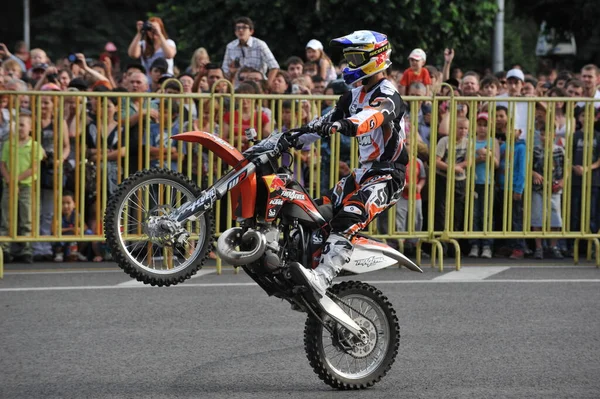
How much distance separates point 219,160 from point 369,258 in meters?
5.29

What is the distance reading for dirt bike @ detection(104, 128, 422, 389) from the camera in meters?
8.00

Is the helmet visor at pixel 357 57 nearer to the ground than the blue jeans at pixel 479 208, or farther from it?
farther from it

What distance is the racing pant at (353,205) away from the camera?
826 centimetres

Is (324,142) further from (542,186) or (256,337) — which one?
(256,337)

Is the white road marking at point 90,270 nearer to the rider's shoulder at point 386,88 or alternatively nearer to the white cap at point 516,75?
the white cap at point 516,75

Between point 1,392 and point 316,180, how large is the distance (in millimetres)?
6262

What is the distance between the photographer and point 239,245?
803 centimetres

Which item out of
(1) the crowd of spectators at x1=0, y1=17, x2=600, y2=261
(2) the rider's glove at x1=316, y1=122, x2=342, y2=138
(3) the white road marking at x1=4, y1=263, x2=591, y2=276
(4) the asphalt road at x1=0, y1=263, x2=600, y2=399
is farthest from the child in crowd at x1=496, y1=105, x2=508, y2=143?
(2) the rider's glove at x1=316, y1=122, x2=342, y2=138

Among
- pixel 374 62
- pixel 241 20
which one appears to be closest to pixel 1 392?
pixel 374 62

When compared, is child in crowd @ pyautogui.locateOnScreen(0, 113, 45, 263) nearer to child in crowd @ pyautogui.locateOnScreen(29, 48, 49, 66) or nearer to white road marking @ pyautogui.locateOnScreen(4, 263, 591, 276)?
white road marking @ pyautogui.locateOnScreen(4, 263, 591, 276)

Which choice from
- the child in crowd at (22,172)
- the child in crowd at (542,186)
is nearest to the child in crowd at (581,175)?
the child in crowd at (542,186)

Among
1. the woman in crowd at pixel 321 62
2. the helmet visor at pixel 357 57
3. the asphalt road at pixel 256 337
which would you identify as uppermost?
the woman in crowd at pixel 321 62

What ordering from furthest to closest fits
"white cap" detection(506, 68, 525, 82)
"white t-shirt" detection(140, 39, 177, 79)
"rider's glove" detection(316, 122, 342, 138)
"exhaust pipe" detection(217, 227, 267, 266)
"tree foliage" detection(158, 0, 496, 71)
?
"tree foliage" detection(158, 0, 496, 71), "white t-shirt" detection(140, 39, 177, 79), "white cap" detection(506, 68, 525, 82), "exhaust pipe" detection(217, 227, 267, 266), "rider's glove" detection(316, 122, 342, 138)

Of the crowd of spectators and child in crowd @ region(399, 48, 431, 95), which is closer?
the crowd of spectators
